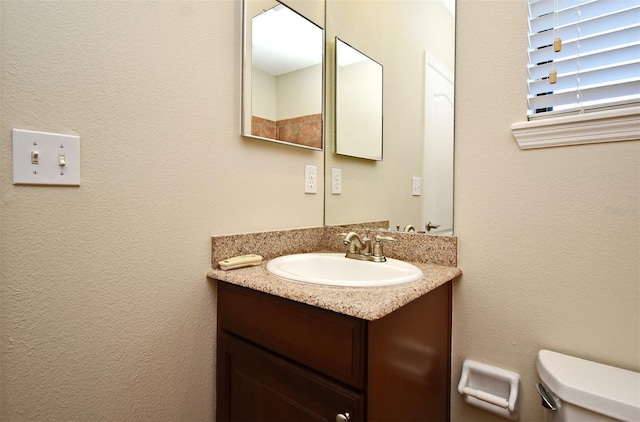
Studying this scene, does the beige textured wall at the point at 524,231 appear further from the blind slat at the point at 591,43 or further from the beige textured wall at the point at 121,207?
the beige textured wall at the point at 121,207

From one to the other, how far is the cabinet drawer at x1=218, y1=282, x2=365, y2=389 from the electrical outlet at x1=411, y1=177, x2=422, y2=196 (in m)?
0.66

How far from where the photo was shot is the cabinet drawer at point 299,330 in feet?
2.45

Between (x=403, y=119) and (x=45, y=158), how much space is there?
116 cm

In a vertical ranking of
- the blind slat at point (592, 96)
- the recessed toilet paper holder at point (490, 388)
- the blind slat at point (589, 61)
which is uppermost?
the blind slat at point (589, 61)

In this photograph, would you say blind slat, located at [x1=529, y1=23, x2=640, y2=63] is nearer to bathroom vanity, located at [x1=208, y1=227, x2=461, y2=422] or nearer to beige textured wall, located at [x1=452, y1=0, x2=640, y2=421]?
beige textured wall, located at [x1=452, y1=0, x2=640, y2=421]

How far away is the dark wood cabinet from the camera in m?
0.75

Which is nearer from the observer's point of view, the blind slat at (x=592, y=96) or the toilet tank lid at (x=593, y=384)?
the toilet tank lid at (x=593, y=384)

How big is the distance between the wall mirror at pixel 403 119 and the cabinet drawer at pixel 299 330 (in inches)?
22.6

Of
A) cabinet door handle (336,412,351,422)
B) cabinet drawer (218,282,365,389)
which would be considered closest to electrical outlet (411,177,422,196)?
cabinet drawer (218,282,365,389)

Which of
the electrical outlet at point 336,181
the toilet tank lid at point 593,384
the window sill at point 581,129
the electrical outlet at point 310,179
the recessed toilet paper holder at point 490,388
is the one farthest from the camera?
the electrical outlet at point 336,181

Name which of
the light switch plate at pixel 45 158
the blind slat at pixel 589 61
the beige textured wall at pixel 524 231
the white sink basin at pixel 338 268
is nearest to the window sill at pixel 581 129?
the beige textured wall at pixel 524 231

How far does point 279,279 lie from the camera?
947 mm

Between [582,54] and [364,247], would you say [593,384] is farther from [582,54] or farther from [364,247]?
[582,54]

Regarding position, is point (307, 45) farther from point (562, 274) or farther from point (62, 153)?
point (562, 274)
